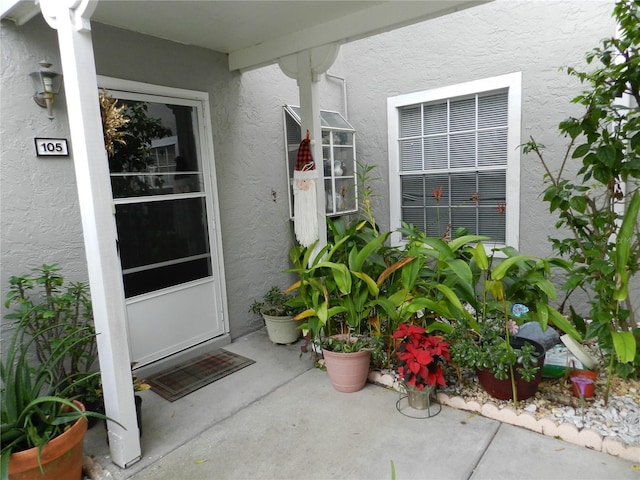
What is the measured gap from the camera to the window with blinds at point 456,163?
4004 millimetres

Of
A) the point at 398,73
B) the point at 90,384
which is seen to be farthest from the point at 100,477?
the point at 398,73

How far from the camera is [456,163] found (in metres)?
4.24

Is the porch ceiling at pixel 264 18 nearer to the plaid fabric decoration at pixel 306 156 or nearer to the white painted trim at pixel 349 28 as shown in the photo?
the white painted trim at pixel 349 28

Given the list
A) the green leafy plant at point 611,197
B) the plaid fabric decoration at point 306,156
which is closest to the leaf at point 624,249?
the green leafy plant at point 611,197

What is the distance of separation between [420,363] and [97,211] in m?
1.89

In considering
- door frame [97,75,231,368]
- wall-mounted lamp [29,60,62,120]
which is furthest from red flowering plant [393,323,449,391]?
wall-mounted lamp [29,60,62,120]

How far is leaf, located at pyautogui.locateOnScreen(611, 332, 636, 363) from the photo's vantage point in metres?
2.19

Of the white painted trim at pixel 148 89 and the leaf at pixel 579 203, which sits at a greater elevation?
the white painted trim at pixel 148 89

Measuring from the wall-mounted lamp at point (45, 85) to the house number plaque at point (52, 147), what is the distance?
0.16m

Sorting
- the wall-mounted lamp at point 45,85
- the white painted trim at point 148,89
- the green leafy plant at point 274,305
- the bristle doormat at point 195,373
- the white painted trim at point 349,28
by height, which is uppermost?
the white painted trim at point 349,28

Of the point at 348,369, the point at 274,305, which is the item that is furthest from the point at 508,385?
the point at 274,305

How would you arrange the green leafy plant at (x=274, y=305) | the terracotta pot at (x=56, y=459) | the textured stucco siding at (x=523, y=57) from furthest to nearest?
1. the green leafy plant at (x=274, y=305)
2. the textured stucco siding at (x=523, y=57)
3. the terracotta pot at (x=56, y=459)

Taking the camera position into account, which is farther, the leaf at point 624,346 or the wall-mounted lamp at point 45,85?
the wall-mounted lamp at point 45,85

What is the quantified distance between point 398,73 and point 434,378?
3.24m
